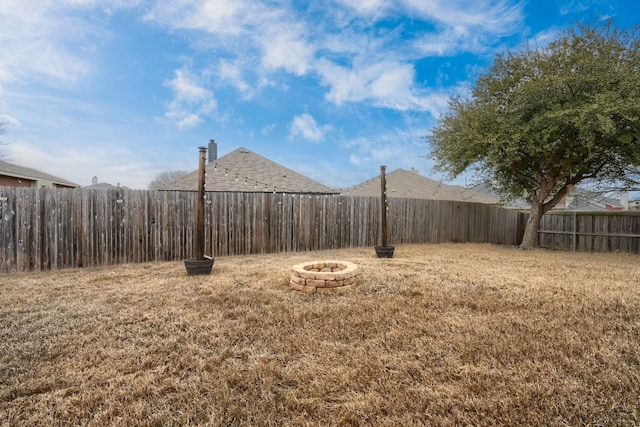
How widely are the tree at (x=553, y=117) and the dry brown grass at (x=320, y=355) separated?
493 cm

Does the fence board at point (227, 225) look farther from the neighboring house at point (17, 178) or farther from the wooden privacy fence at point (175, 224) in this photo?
the neighboring house at point (17, 178)

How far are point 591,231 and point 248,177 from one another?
42.2 ft

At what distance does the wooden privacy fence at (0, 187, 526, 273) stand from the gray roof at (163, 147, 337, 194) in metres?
4.51

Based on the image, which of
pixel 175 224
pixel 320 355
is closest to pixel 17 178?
pixel 175 224

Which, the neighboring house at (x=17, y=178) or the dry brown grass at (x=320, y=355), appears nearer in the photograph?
the dry brown grass at (x=320, y=355)

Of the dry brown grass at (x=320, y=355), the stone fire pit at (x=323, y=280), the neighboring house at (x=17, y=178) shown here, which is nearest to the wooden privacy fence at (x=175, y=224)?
the dry brown grass at (x=320, y=355)

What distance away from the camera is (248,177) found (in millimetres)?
12547

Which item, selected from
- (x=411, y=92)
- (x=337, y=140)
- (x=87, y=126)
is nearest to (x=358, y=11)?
(x=411, y=92)

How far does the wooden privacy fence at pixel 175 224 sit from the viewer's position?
5387mm

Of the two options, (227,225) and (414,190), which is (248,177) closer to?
(227,225)

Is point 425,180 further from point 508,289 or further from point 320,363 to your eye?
point 320,363

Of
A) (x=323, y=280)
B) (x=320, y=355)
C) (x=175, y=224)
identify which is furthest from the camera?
(x=175, y=224)

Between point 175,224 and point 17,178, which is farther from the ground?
point 17,178

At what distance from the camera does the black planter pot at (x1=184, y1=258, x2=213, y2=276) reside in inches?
192
